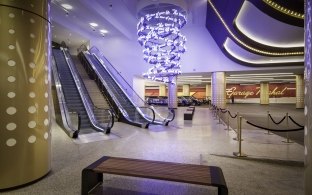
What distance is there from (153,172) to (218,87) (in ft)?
59.9

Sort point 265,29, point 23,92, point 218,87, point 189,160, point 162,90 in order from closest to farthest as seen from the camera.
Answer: point 23,92
point 189,160
point 265,29
point 218,87
point 162,90

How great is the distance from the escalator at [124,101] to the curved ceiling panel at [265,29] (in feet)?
18.5

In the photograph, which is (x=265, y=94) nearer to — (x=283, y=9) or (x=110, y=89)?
(x=110, y=89)

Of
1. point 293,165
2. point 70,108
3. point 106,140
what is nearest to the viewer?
point 293,165

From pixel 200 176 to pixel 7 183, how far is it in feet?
8.62

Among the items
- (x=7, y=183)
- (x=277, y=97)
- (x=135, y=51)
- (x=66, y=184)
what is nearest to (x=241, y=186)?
(x=66, y=184)

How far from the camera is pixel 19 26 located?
3229mm

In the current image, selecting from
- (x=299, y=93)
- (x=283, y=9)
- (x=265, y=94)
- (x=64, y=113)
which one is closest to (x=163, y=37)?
(x=283, y=9)

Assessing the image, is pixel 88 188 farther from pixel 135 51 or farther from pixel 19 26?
pixel 135 51

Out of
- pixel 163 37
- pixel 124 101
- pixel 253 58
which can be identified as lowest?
pixel 124 101

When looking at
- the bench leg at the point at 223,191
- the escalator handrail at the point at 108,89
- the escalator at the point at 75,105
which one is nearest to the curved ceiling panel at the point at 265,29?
the escalator handrail at the point at 108,89

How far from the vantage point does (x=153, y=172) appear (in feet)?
9.00

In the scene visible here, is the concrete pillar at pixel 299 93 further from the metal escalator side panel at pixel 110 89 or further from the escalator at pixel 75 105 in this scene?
the escalator at pixel 75 105

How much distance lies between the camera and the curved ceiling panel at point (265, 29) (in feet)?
30.9
